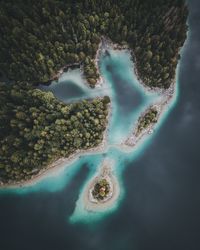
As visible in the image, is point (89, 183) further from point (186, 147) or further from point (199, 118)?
point (199, 118)

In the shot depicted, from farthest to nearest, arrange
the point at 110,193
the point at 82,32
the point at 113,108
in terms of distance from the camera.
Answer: the point at 113,108 → the point at 82,32 → the point at 110,193

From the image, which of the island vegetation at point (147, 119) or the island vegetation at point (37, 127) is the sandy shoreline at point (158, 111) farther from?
the island vegetation at point (37, 127)

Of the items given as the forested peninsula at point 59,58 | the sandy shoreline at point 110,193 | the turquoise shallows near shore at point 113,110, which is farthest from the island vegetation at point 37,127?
the sandy shoreline at point 110,193

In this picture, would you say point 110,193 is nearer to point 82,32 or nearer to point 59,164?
point 59,164

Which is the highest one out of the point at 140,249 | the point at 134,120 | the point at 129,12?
the point at 129,12

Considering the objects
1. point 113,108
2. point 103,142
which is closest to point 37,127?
point 103,142

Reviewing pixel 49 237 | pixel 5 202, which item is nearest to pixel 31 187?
pixel 5 202
